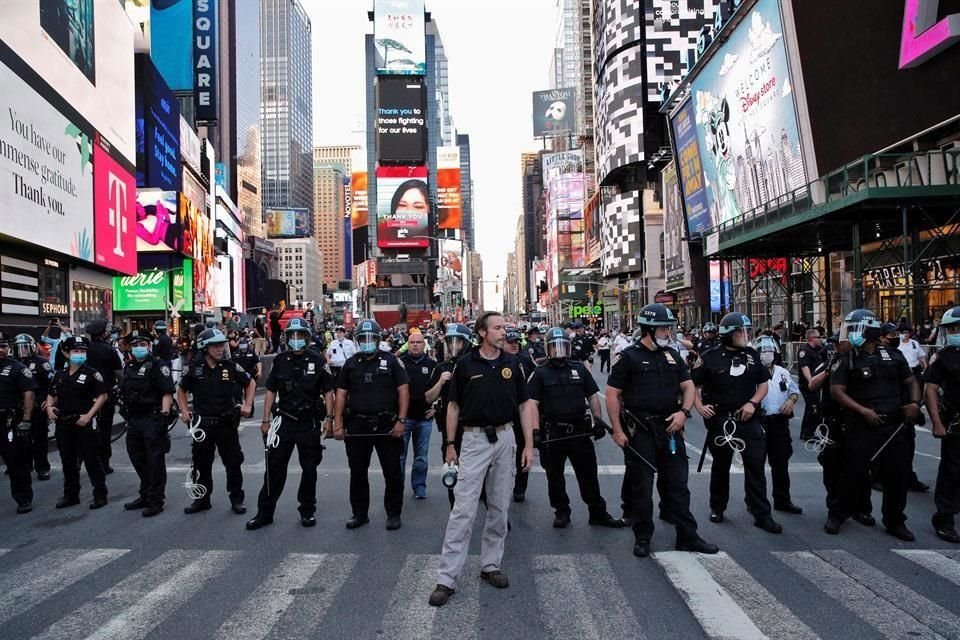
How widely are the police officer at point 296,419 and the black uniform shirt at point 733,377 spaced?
12.2 ft

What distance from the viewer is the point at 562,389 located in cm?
686

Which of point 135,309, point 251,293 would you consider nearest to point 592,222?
point 251,293

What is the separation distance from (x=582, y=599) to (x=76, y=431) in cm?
607

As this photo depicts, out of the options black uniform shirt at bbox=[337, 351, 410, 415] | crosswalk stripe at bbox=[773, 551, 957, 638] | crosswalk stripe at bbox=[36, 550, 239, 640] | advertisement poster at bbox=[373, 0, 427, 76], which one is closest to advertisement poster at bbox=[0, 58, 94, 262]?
black uniform shirt at bbox=[337, 351, 410, 415]

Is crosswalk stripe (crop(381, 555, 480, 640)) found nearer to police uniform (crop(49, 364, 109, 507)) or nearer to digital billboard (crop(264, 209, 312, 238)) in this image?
police uniform (crop(49, 364, 109, 507))

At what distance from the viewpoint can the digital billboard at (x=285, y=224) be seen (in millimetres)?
169000

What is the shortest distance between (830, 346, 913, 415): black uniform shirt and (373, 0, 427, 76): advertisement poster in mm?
127975

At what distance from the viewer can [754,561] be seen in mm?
5492

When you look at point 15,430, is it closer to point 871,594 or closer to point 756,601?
point 756,601

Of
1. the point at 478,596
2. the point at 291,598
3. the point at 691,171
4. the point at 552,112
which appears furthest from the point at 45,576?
the point at 552,112

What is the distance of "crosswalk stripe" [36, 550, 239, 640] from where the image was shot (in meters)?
4.33

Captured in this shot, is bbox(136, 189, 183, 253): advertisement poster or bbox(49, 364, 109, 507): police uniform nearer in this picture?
bbox(49, 364, 109, 507): police uniform

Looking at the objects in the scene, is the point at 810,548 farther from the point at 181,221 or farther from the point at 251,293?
the point at 251,293

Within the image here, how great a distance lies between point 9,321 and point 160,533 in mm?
22891
